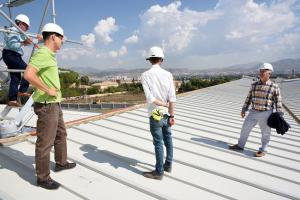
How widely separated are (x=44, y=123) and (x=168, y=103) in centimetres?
158

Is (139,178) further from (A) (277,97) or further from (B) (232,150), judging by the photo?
(A) (277,97)

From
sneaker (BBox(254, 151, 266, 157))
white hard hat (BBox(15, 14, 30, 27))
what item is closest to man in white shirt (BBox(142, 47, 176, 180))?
sneaker (BBox(254, 151, 266, 157))

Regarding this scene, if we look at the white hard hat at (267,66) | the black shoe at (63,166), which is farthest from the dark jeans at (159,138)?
the white hard hat at (267,66)

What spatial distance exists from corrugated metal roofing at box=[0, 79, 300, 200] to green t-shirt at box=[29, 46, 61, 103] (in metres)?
1.03

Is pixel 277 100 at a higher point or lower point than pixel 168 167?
higher

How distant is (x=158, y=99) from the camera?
380 centimetres

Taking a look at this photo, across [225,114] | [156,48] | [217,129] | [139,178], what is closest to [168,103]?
[156,48]

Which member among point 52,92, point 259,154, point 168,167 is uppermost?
point 52,92

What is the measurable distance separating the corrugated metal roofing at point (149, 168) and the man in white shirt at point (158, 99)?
341mm

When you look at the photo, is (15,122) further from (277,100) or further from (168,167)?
(277,100)

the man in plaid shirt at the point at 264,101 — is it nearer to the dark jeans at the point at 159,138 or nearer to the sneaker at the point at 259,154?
the sneaker at the point at 259,154

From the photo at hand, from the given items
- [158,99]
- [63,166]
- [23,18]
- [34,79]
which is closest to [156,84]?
[158,99]

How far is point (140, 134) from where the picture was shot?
5715 mm

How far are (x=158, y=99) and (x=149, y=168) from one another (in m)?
1.03
